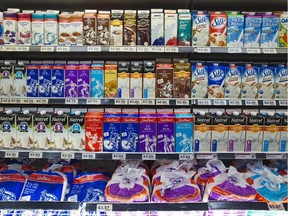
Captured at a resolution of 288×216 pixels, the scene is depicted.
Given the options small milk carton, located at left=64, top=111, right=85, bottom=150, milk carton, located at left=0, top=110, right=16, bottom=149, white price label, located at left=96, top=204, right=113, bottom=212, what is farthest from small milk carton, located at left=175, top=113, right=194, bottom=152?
milk carton, located at left=0, top=110, right=16, bottom=149

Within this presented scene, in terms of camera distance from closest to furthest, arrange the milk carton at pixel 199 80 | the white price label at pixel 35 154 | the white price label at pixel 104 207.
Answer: the white price label at pixel 104 207 → the white price label at pixel 35 154 → the milk carton at pixel 199 80

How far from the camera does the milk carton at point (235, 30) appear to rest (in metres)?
2.34

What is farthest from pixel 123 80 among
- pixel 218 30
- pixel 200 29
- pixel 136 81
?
pixel 218 30

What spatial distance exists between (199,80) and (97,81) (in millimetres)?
803

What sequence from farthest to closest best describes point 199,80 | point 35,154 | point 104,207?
point 199,80 < point 35,154 < point 104,207

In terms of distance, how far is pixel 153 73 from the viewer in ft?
7.72

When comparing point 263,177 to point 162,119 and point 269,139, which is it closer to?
point 269,139

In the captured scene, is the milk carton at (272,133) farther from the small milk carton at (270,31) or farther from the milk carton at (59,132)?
the milk carton at (59,132)

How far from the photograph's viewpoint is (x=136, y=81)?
2.35m

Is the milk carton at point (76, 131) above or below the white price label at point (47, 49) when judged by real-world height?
below

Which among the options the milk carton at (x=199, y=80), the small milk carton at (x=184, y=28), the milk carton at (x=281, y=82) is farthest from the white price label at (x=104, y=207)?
the milk carton at (x=281, y=82)

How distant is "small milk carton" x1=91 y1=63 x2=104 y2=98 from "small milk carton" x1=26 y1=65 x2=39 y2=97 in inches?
17.4

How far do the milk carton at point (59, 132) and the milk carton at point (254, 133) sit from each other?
55.2 inches

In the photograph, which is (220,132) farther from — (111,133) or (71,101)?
(71,101)
